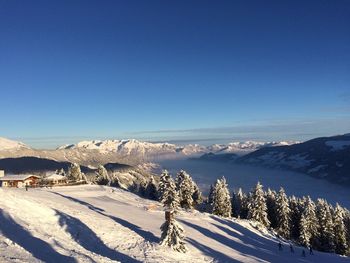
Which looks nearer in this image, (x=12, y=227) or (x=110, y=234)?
(x=12, y=227)

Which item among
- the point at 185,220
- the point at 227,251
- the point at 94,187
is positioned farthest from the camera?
the point at 94,187

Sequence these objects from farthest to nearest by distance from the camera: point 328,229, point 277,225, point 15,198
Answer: point 277,225 < point 328,229 < point 15,198

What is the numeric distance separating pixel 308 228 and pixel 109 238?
4988cm

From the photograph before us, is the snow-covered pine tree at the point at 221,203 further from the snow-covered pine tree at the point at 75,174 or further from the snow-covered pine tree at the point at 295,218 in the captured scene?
the snow-covered pine tree at the point at 75,174

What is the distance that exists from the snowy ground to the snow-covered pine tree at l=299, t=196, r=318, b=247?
35.2ft

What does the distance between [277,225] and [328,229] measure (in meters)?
10.3

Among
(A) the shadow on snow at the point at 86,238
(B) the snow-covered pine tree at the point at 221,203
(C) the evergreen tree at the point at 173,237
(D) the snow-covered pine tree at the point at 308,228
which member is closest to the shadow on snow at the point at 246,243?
(C) the evergreen tree at the point at 173,237

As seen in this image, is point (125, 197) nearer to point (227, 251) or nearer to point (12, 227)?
point (227, 251)

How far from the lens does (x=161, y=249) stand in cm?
3978

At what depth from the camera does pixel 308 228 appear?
77625mm

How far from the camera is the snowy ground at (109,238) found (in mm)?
28578

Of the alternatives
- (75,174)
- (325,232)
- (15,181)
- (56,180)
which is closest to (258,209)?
(325,232)

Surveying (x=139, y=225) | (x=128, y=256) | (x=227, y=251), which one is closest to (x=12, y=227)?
(x=128, y=256)

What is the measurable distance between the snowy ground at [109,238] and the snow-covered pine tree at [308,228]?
10741 mm
